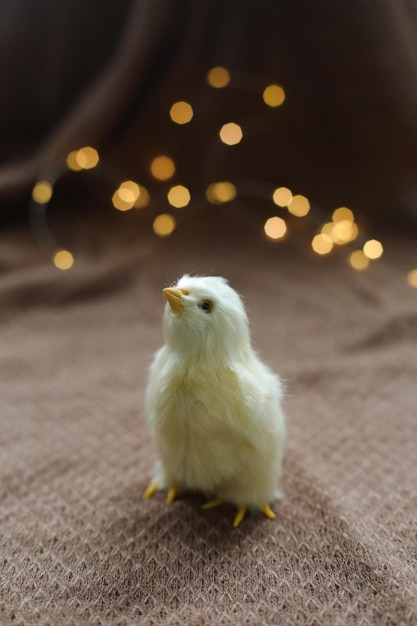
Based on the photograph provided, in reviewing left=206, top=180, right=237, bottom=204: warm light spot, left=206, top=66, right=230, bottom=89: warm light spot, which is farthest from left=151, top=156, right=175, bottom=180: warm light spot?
left=206, top=66, right=230, bottom=89: warm light spot

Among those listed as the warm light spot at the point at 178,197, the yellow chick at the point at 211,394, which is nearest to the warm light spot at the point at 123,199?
the warm light spot at the point at 178,197

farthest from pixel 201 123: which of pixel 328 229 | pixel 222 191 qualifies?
pixel 328 229

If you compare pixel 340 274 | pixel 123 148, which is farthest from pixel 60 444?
pixel 123 148

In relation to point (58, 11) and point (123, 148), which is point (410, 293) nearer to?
point (123, 148)

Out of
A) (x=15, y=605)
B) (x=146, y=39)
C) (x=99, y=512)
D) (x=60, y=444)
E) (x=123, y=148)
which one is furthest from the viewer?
(x=123, y=148)

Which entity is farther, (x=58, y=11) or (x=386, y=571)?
(x=58, y=11)

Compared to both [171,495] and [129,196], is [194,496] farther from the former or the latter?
[129,196]

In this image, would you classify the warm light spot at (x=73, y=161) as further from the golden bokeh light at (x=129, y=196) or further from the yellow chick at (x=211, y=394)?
the yellow chick at (x=211, y=394)
